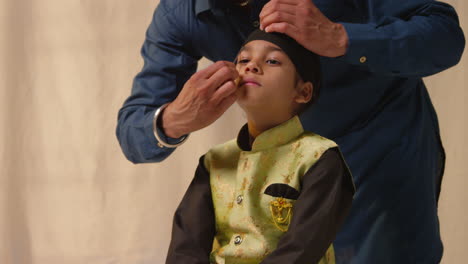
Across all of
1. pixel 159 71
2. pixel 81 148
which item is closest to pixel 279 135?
pixel 159 71

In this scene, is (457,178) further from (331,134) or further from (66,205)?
(66,205)

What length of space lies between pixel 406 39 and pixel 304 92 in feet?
0.63

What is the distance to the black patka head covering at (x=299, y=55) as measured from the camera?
1135 millimetres

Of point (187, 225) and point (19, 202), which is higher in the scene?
point (187, 225)

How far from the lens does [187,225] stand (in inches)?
46.8

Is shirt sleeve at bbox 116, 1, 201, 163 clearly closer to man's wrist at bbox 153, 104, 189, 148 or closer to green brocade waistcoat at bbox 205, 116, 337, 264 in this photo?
man's wrist at bbox 153, 104, 189, 148

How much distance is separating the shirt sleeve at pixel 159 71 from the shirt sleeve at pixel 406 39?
1.29 feet

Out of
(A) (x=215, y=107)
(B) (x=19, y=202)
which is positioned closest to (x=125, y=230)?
(B) (x=19, y=202)

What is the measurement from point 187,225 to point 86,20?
1341 mm

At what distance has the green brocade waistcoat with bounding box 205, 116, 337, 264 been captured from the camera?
3.63ft

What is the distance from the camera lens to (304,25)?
3.58 ft

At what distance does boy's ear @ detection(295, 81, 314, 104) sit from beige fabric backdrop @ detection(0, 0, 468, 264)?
3.99 feet

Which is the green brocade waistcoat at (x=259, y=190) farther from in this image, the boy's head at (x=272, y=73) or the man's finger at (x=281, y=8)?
the man's finger at (x=281, y=8)

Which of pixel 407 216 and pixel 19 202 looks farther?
pixel 19 202
